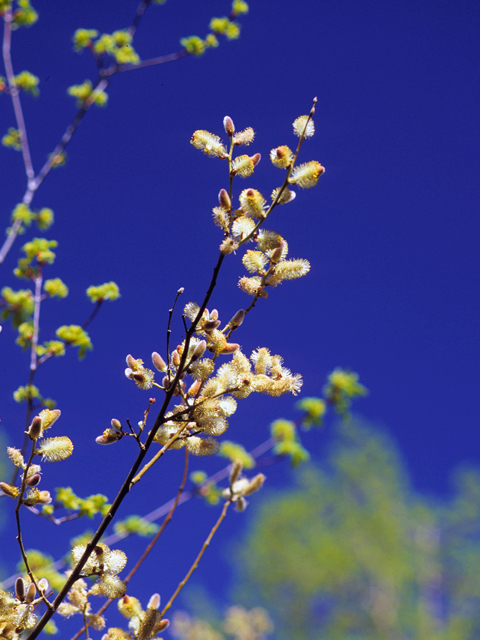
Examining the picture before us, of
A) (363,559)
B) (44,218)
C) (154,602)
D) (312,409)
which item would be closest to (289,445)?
(312,409)

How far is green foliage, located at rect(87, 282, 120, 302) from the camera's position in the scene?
2.25 m

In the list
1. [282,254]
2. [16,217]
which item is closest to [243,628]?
[16,217]

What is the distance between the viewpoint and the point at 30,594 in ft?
2.47

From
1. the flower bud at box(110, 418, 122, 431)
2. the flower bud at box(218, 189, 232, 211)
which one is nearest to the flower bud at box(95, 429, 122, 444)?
the flower bud at box(110, 418, 122, 431)

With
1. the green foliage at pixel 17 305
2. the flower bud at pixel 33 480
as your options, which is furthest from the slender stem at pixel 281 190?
the green foliage at pixel 17 305

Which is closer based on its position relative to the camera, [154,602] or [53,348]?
[154,602]

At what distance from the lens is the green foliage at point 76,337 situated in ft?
6.87

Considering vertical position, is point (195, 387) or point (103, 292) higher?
point (103, 292)

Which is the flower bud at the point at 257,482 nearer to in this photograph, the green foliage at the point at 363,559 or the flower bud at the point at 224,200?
the flower bud at the point at 224,200

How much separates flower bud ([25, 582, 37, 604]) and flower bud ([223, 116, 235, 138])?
84 centimetres

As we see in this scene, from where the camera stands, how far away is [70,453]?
79 centimetres

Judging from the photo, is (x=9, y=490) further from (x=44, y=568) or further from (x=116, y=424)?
(x=44, y=568)

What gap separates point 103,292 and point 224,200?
1561 millimetres

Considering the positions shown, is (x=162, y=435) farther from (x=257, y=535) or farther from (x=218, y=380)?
(x=257, y=535)
